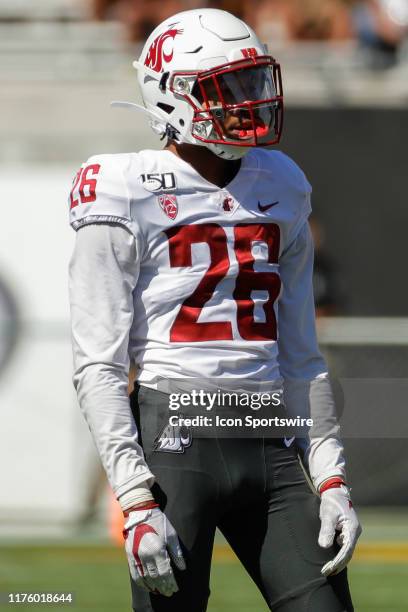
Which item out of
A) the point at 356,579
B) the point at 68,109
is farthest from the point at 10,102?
the point at 356,579

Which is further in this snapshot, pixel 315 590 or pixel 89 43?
pixel 89 43

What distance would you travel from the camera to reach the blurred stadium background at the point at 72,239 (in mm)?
6660

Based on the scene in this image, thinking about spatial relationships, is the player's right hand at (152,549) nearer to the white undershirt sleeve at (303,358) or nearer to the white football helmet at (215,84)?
the white undershirt sleeve at (303,358)

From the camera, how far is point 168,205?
285 centimetres

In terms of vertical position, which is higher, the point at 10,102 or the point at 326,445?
the point at 10,102

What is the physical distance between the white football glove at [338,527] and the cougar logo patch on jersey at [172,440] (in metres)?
0.33

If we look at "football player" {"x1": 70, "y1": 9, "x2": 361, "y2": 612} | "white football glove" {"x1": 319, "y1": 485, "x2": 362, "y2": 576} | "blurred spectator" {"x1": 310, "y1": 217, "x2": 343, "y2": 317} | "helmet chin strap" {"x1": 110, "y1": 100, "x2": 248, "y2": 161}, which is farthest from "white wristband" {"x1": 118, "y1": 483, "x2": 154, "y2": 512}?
"blurred spectator" {"x1": 310, "y1": 217, "x2": 343, "y2": 317}

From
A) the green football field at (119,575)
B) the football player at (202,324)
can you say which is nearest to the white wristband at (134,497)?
the football player at (202,324)

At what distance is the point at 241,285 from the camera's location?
2.89 metres

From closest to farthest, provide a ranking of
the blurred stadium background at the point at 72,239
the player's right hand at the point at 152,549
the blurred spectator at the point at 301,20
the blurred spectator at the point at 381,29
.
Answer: the player's right hand at the point at 152,549
the blurred stadium background at the point at 72,239
the blurred spectator at the point at 381,29
the blurred spectator at the point at 301,20

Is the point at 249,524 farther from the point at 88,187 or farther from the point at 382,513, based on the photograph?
the point at 382,513

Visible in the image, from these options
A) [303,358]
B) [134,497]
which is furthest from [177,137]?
[134,497]

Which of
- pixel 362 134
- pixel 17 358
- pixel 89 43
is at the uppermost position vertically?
pixel 89 43

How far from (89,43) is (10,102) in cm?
Result: 74
